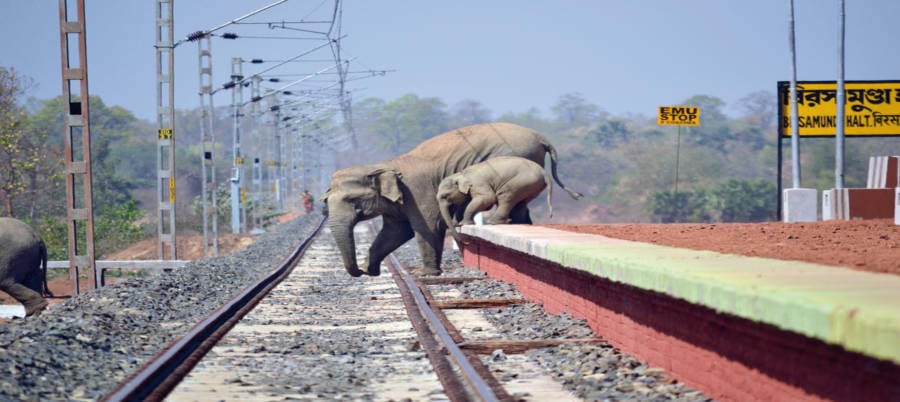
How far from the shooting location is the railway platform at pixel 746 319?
18.5ft

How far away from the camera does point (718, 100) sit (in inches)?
6855

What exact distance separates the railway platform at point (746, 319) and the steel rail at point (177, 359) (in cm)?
326

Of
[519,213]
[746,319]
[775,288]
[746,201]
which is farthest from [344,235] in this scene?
[746,201]

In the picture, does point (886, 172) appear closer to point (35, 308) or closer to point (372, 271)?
point (372, 271)

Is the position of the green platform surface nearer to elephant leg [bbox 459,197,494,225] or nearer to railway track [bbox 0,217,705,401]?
railway track [bbox 0,217,705,401]

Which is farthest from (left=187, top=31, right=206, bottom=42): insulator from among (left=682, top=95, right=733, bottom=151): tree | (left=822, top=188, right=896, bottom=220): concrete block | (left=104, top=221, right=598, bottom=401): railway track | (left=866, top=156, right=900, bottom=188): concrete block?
(left=682, top=95, right=733, bottom=151): tree

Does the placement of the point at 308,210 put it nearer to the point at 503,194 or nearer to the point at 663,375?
the point at 503,194

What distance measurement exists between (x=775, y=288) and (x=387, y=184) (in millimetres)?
13729

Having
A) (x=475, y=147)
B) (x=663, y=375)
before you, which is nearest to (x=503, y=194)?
(x=475, y=147)

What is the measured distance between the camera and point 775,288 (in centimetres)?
681

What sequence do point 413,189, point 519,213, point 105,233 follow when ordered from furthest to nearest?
point 105,233 → point 519,213 → point 413,189

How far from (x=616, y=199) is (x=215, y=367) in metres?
91.8

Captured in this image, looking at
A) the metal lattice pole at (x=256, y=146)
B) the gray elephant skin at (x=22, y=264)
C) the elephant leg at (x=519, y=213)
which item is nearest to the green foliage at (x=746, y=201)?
the metal lattice pole at (x=256, y=146)

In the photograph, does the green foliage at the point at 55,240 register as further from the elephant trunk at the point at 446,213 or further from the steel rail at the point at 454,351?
the steel rail at the point at 454,351
